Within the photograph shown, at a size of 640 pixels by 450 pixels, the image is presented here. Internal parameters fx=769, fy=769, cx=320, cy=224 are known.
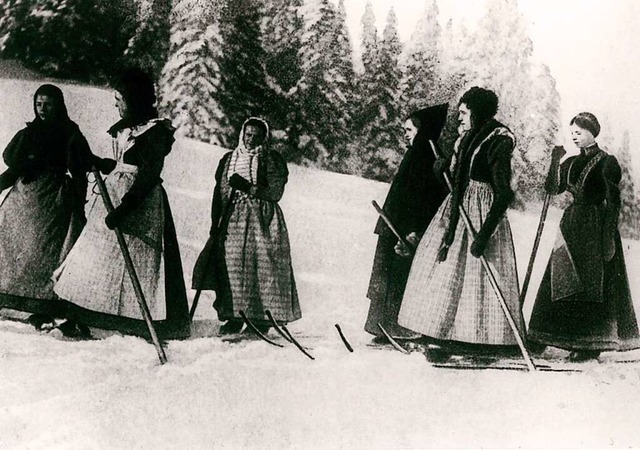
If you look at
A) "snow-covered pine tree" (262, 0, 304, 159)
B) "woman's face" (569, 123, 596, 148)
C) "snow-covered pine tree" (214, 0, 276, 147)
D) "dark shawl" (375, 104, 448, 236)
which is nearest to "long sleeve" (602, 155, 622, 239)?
"woman's face" (569, 123, 596, 148)

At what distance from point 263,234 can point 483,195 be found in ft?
4.02

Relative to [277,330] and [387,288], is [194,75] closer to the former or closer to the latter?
[277,330]

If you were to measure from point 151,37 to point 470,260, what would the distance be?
2.14 meters

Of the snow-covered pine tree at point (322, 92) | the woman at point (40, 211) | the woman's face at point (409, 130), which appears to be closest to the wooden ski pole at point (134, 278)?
the woman at point (40, 211)

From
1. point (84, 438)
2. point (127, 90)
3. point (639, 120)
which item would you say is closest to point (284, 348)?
point (84, 438)

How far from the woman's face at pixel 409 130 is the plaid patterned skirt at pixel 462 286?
0.40 meters

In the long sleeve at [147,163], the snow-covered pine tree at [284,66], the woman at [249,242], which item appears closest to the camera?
the long sleeve at [147,163]

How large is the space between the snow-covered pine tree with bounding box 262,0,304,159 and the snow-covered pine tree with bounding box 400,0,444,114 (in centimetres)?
62

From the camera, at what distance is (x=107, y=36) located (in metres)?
4.21

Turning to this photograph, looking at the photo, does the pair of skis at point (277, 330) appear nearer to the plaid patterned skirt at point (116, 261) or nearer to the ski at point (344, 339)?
the ski at point (344, 339)

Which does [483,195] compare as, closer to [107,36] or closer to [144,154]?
[144,154]

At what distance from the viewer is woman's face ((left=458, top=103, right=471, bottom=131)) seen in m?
4.29

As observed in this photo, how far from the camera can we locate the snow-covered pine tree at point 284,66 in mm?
4270

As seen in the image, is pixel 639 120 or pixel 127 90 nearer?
pixel 127 90
